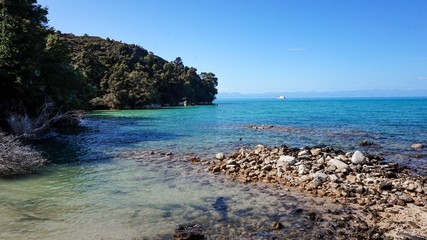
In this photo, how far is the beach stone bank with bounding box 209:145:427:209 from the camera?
1210 cm

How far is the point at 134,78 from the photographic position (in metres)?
93.2

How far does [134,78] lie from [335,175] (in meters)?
85.8

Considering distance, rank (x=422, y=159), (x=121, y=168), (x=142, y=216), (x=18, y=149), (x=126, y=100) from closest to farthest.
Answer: (x=142, y=216) → (x=18, y=149) → (x=121, y=168) → (x=422, y=159) → (x=126, y=100)

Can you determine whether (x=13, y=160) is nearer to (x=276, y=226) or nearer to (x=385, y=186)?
(x=276, y=226)

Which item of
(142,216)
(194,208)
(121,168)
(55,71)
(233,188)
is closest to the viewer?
(142,216)

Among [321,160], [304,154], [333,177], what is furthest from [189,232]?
[304,154]

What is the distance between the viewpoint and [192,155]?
21.6 m

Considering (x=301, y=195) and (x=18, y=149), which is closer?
(x=301, y=195)

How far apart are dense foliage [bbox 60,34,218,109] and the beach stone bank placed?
218 feet

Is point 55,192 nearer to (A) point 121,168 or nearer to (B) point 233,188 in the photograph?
(A) point 121,168

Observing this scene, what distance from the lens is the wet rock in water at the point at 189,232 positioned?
8.55m

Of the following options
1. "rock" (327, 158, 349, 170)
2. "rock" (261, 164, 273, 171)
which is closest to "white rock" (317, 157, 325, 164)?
"rock" (327, 158, 349, 170)

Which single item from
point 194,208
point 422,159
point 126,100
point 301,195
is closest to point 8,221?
point 194,208

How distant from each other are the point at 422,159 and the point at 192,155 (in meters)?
15.1
